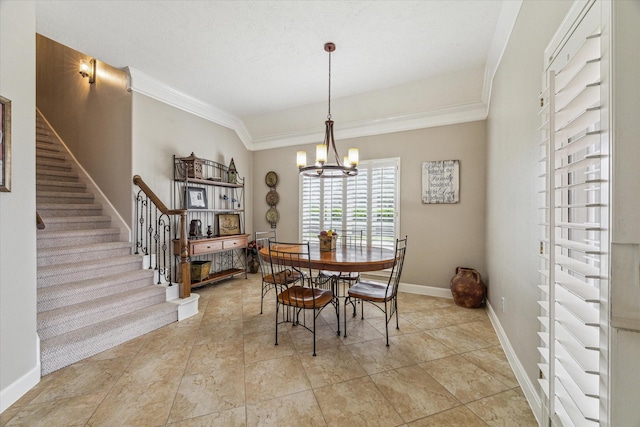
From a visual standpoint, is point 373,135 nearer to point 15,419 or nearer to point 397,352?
point 397,352

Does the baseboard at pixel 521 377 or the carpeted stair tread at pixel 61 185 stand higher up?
the carpeted stair tread at pixel 61 185

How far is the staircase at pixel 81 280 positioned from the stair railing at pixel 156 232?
203 mm

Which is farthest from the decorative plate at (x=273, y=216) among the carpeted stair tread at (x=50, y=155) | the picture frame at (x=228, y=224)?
the carpeted stair tread at (x=50, y=155)

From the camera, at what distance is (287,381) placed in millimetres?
2041

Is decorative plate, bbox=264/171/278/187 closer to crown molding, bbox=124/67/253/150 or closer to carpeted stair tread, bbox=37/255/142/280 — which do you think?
crown molding, bbox=124/67/253/150

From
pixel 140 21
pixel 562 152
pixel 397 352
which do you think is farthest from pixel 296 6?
pixel 397 352

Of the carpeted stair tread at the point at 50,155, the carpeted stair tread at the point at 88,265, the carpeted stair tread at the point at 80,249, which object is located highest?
the carpeted stair tread at the point at 50,155

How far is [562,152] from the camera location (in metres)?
1.20

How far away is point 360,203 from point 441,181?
1284mm

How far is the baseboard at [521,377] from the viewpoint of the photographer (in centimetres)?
167

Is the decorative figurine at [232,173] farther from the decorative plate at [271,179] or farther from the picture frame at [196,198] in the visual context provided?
the decorative plate at [271,179]

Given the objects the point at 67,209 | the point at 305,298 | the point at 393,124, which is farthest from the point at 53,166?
the point at 393,124

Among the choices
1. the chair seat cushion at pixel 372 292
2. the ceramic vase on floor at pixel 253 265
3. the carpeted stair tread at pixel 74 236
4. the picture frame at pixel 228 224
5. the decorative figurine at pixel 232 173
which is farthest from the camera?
the ceramic vase on floor at pixel 253 265

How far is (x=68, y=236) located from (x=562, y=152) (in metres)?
4.50
